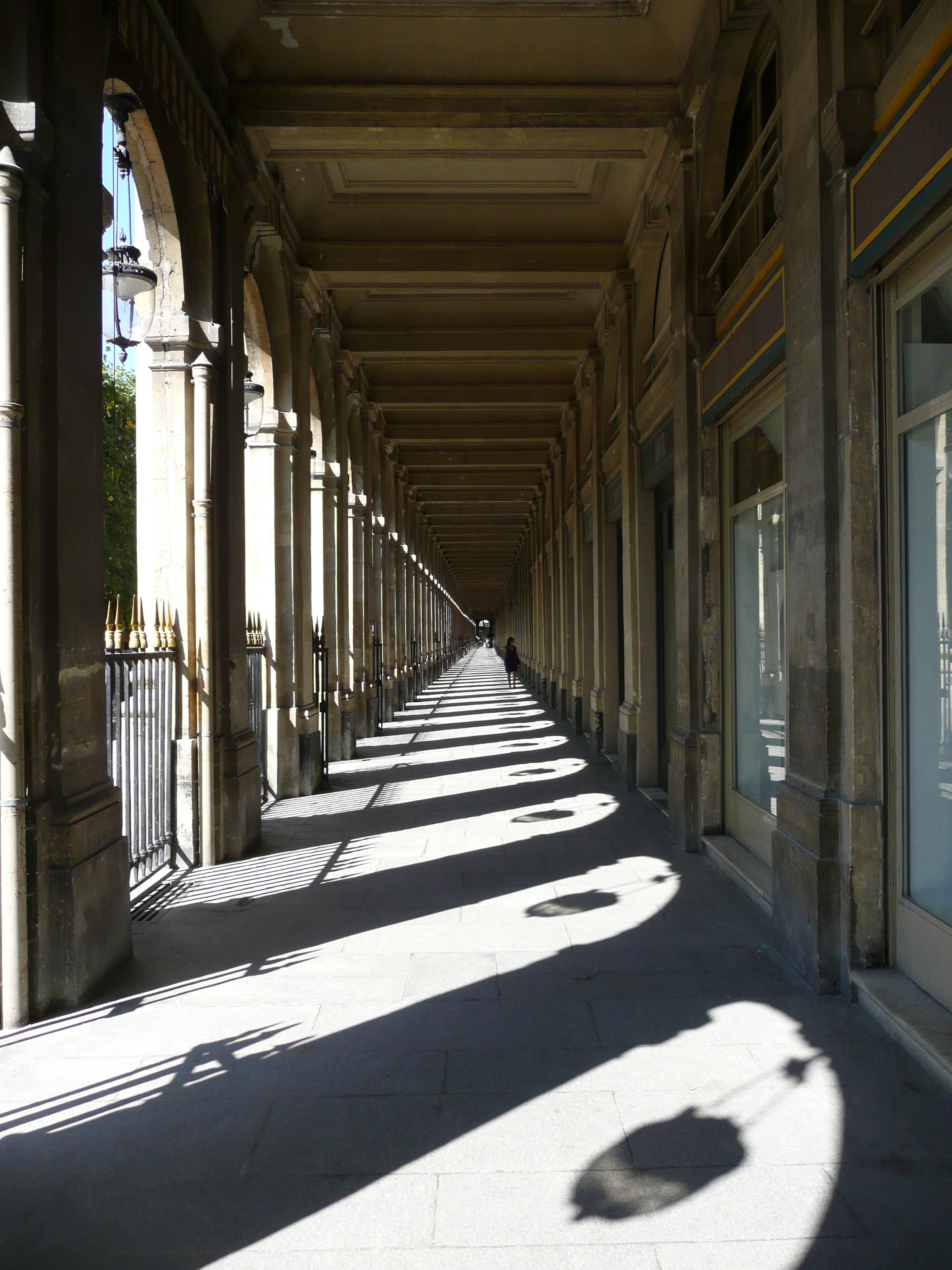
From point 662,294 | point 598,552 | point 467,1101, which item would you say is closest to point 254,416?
point 662,294

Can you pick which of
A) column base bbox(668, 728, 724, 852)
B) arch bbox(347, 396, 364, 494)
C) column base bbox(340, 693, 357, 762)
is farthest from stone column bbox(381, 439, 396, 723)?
column base bbox(668, 728, 724, 852)

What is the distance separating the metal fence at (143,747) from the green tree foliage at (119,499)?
21887 millimetres

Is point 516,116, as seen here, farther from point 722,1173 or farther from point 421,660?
point 421,660

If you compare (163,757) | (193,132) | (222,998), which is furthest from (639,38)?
(222,998)

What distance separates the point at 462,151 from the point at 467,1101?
25.4 ft

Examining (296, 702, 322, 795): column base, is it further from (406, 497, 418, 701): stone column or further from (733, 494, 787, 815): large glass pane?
(406, 497, 418, 701): stone column

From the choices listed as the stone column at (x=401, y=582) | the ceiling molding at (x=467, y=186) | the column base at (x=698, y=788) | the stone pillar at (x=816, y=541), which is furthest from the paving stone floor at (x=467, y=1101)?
the stone column at (x=401, y=582)

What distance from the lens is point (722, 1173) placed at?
2965 mm

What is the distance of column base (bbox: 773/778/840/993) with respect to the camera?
14.7ft

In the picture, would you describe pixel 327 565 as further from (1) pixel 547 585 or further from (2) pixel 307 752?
(1) pixel 547 585

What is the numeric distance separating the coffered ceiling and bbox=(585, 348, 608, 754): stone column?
0.74 meters

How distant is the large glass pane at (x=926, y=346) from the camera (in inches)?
153

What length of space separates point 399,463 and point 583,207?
540 inches

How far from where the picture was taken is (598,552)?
13.7m
